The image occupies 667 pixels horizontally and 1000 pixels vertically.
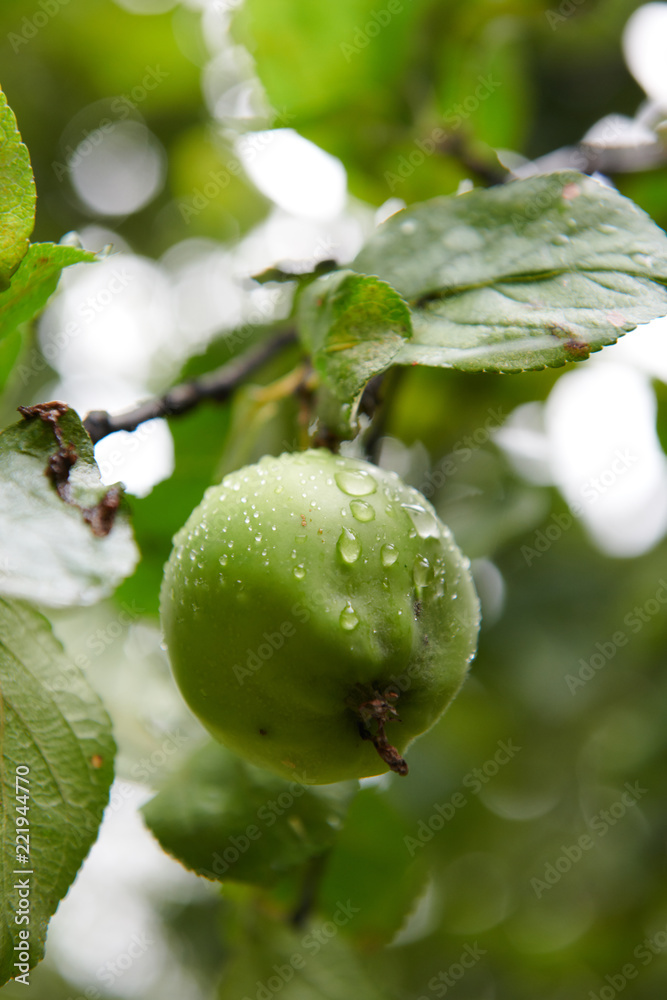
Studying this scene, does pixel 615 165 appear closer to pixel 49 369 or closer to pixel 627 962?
pixel 49 369

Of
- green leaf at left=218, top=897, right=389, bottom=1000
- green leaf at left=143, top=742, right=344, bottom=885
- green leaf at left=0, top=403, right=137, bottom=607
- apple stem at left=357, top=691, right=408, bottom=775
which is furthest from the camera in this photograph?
green leaf at left=218, top=897, right=389, bottom=1000

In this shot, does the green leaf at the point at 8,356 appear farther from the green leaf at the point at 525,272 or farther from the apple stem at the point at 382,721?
the apple stem at the point at 382,721

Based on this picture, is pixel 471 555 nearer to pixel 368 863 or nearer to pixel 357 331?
pixel 368 863

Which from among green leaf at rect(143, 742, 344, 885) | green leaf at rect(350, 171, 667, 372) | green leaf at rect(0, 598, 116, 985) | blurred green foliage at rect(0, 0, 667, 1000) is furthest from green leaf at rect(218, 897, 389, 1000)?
green leaf at rect(350, 171, 667, 372)

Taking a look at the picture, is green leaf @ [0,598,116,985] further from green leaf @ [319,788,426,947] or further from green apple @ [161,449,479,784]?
green leaf @ [319,788,426,947]

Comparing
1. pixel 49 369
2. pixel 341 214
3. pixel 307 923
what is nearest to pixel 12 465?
pixel 307 923
